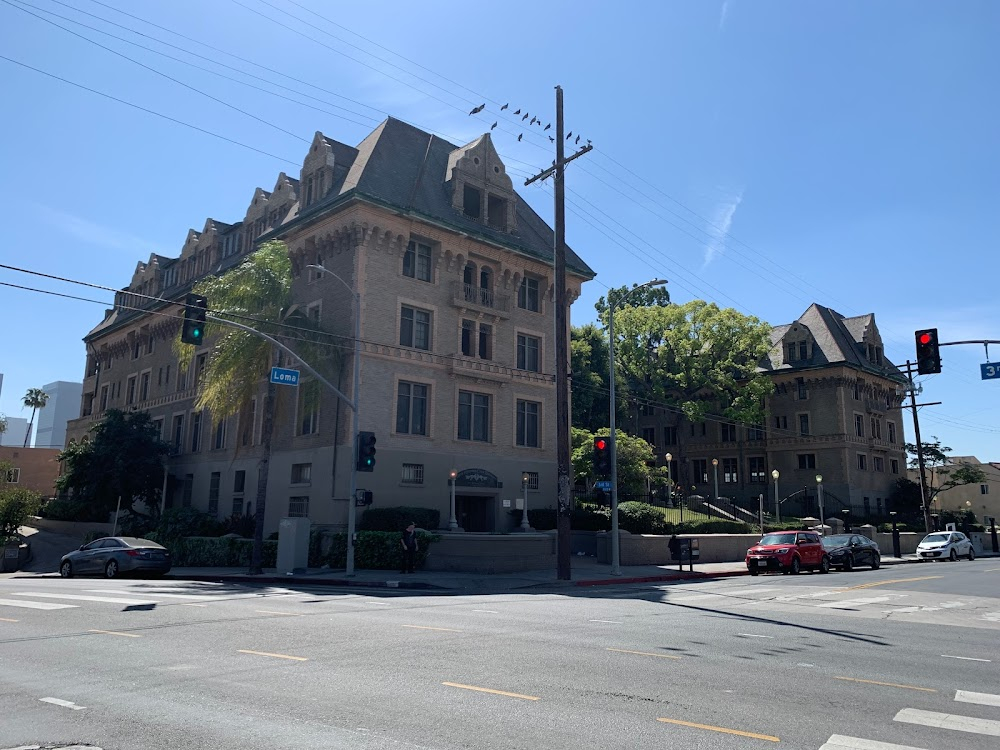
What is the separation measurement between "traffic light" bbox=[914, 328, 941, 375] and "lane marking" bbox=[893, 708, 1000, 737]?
1548 cm

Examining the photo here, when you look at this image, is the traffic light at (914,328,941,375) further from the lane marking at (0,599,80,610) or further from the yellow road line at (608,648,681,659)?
the lane marking at (0,599,80,610)

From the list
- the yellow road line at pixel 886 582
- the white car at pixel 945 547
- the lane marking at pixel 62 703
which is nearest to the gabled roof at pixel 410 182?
the yellow road line at pixel 886 582

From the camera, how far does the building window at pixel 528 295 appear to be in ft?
128

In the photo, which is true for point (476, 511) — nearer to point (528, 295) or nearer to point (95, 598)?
point (528, 295)

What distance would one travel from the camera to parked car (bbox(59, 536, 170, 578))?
25.4m

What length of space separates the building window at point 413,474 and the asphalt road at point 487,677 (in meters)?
16.2

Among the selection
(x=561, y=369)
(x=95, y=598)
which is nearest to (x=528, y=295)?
(x=561, y=369)

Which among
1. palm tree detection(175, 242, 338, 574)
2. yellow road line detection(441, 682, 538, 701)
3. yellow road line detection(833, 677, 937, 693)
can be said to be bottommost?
yellow road line detection(833, 677, 937, 693)

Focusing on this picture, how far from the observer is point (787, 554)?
91.6 feet

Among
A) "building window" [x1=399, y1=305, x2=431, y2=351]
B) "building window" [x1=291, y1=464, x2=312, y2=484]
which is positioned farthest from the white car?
"building window" [x1=291, y1=464, x2=312, y2=484]

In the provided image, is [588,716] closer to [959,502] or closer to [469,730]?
[469,730]

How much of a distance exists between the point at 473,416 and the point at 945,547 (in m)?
26.1

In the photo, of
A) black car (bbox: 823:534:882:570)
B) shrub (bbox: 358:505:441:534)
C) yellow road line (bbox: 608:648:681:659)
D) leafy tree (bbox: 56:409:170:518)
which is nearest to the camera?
yellow road line (bbox: 608:648:681:659)

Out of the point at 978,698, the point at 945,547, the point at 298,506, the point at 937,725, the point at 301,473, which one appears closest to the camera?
the point at 937,725
